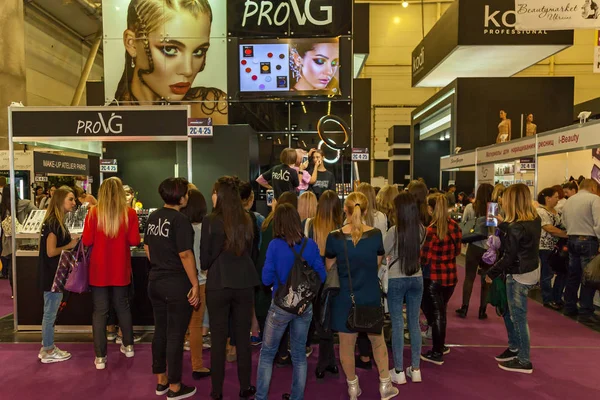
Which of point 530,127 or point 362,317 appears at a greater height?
point 530,127

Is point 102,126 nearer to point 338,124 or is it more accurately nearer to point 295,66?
point 295,66

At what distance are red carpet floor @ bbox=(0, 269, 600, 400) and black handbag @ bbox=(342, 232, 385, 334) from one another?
2.23 feet

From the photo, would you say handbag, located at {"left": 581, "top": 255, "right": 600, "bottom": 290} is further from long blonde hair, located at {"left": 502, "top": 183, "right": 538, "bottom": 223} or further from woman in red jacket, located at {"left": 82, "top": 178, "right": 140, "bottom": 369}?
woman in red jacket, located at {"left": 82, "top": 178, "right": 140, "bottom": 369}

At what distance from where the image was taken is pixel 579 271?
527cm

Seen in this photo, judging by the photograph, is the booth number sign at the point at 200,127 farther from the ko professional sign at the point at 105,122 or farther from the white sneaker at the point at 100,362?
the white sneaker at the point at 100,362

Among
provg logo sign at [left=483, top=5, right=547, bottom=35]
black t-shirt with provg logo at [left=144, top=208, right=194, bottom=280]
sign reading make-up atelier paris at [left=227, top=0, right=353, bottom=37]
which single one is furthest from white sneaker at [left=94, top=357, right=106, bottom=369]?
provg logo sign at [left=483, top=5, right=547, bottom=35]

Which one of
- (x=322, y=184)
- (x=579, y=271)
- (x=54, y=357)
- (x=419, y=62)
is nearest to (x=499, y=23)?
(x=419, y=62)

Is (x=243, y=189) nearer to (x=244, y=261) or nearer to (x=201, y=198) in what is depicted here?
(x=201, y=198)

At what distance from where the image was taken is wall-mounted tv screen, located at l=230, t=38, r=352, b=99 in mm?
6336

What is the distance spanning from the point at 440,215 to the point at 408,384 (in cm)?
131

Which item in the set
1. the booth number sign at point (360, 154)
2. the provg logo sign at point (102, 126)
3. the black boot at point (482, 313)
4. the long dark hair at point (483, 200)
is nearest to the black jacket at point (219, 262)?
the provg logo sign at point (102, 126)

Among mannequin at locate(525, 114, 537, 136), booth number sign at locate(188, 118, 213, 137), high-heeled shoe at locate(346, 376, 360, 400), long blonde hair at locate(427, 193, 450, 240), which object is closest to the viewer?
high-heeled shoe at locate(346, 376, 360, 400)

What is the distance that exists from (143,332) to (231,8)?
175 inches

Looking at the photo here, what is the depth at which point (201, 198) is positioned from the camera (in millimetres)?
3564
